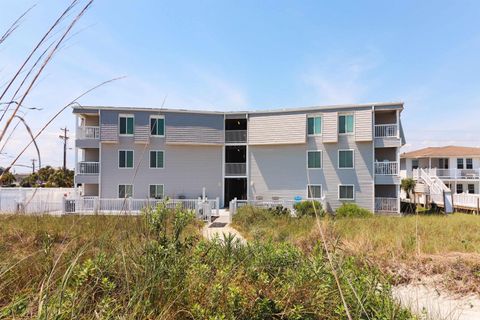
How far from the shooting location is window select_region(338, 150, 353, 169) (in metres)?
20.3

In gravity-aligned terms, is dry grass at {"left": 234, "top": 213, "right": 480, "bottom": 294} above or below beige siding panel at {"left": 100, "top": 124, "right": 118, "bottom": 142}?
below

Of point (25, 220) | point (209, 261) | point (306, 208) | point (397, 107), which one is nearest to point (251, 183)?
point (306, 208)

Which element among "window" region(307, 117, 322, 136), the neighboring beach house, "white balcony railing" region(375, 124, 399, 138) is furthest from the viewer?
the neighboring beach house

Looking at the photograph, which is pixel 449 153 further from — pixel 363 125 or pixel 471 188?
pixel 363 125

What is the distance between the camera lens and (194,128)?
21.5 m

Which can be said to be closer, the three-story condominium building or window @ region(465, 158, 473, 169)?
the three-story condominium building

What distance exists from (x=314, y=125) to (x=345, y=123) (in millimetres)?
2327

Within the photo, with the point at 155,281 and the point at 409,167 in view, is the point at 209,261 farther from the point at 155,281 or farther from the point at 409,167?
the point at 409,167

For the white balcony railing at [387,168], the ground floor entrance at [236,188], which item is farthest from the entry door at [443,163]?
the ground floor entrance at [236,188]

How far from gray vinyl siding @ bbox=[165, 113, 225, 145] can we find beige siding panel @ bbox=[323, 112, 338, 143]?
8211 mm

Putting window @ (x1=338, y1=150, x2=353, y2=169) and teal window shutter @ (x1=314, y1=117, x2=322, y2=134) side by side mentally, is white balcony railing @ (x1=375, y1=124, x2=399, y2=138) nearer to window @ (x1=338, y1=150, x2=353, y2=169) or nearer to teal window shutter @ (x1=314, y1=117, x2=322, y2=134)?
window @ (x1=338, y1=150, x2=353, y2=169)

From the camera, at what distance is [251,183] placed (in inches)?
843

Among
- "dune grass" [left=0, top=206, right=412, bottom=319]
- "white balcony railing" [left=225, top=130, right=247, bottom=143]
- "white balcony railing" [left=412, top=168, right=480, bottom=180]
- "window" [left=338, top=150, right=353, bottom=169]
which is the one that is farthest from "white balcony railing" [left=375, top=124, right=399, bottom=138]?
"dune grass" [left=0, top=206, right=412, bottom=319]

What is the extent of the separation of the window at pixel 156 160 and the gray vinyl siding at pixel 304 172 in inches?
290
